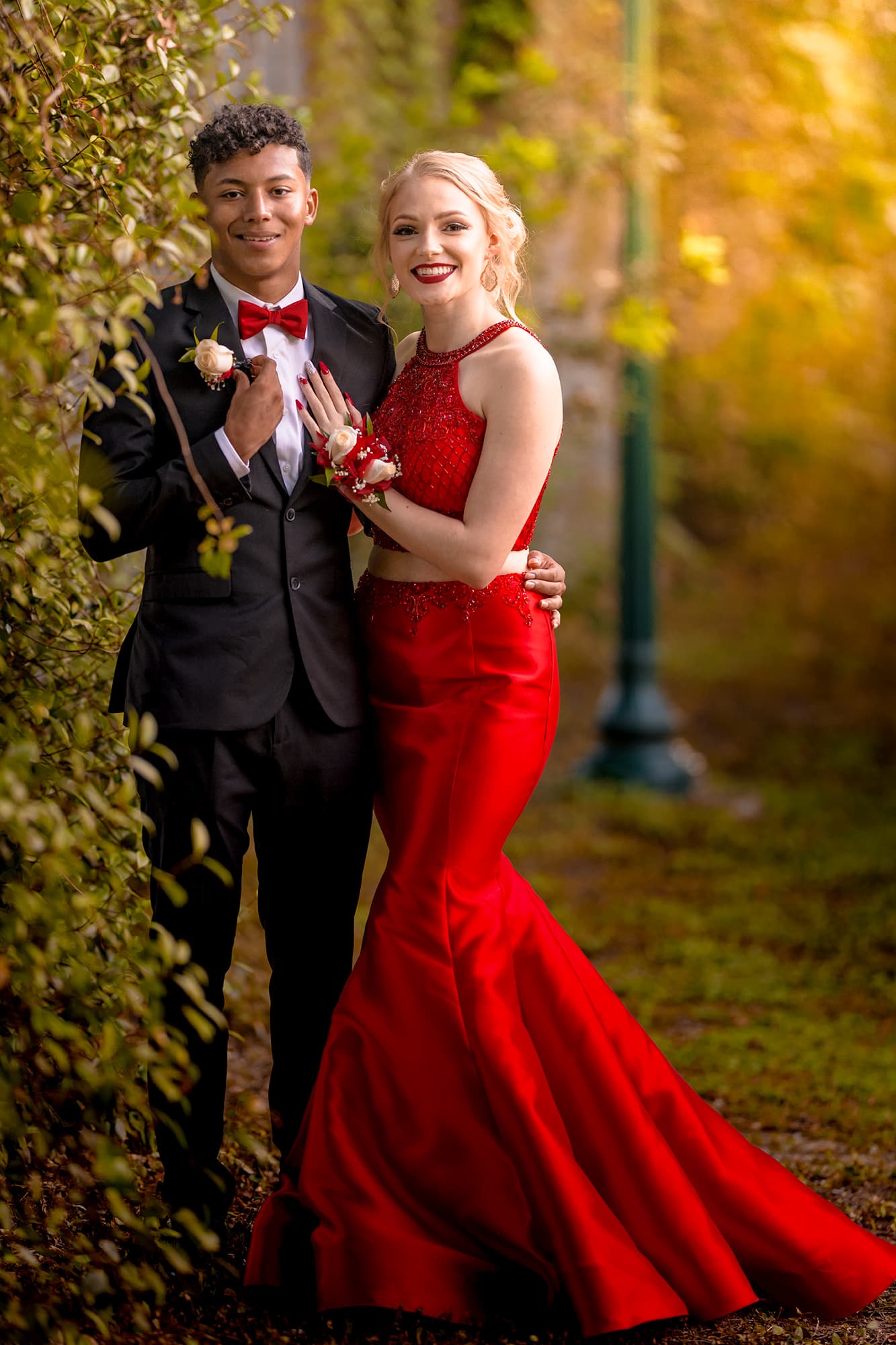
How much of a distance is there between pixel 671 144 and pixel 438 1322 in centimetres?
550

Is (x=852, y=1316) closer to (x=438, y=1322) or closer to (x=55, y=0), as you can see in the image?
(x=438, y=1322)

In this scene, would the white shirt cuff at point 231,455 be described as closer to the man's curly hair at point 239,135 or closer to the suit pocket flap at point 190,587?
the suit pocket flap at point 190,587

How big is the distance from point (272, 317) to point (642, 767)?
4880mm

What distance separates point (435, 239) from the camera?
2.70m

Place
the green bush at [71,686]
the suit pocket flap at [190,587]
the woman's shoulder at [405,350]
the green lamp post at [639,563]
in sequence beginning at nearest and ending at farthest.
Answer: the green bush at [71,686] → the suit pocket flap at [190,587] → the woman's shoulder at [405,350] → the green lamp post at [639,563]

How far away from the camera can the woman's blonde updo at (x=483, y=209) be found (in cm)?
272

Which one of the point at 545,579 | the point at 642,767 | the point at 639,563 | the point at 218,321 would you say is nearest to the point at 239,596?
the point at 218,321

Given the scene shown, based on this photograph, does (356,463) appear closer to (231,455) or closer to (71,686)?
(231,455)

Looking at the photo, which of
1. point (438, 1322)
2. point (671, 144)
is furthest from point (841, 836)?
point (438, 1322)

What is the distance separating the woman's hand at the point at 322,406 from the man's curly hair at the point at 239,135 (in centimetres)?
38

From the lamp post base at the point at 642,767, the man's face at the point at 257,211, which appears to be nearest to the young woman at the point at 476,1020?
the man's face at the point at 257,211

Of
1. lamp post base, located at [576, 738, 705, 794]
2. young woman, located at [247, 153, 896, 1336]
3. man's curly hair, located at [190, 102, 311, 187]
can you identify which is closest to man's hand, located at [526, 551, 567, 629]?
young woman, located at [247, 153, 896, 1336]

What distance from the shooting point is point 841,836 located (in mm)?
6711

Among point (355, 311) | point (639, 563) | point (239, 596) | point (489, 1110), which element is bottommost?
point (489, 1110)
